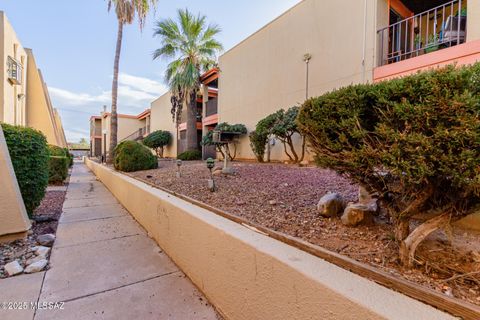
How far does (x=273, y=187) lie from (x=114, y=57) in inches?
465

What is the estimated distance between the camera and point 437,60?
529 cm

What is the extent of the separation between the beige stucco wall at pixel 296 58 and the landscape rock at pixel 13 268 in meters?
7.65

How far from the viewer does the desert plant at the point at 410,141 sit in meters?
1.29

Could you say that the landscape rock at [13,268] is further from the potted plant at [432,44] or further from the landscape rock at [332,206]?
the potted plant at [432,44]

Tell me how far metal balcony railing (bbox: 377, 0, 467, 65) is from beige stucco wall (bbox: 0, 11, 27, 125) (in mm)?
12909

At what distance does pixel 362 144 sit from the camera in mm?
1700

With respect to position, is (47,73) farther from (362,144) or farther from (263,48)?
(362,144)

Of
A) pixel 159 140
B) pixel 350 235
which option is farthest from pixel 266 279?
pixel 159 140

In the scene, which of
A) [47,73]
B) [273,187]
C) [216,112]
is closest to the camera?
[273,187]

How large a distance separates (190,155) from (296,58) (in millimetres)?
7502

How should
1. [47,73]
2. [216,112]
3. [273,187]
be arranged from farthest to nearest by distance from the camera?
[47,73] → [216,112] → [273,187]

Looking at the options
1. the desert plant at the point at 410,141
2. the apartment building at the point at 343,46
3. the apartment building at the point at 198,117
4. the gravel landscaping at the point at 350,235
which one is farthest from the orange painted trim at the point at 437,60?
the apartment building at the point at 198,117

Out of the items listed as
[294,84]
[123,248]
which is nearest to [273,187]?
[123,248]

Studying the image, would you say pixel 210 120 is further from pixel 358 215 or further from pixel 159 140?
pixel 358 215
